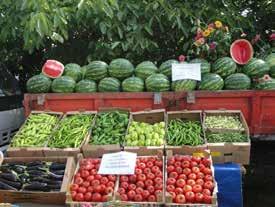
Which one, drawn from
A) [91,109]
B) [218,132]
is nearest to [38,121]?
[91,109]

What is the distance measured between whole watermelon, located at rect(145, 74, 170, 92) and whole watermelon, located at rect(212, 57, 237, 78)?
677 millimetres

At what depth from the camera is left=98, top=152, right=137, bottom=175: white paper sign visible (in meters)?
5.04

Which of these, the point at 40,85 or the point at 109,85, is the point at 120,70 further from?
the point at 40,85

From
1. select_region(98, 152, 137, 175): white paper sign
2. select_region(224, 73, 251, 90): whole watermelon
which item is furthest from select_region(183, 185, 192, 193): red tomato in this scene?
select_region(224, 73, 251, 90): whole watermelon

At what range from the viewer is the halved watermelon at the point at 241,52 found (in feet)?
21.9

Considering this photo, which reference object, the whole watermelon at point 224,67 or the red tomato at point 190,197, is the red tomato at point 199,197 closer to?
the red tomato at point 190,197

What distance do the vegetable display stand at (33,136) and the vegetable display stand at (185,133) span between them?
1.39 meters

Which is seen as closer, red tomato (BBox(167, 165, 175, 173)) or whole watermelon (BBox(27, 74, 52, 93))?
red tomato (BBox(167, 165, 175, 173))

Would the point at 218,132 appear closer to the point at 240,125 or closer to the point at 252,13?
the point at 240,125

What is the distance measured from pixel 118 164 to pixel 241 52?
8.71 ft

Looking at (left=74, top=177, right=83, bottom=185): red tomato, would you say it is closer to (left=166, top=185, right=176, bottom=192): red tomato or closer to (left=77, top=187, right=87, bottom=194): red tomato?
(left=77, top=187, right=87, bottom=194): red tomato

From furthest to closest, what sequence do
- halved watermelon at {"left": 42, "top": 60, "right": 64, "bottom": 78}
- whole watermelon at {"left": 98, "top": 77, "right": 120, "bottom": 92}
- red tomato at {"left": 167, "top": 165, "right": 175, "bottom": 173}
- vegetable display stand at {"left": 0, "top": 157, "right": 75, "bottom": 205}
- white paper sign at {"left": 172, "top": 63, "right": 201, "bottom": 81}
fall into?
halved watermelon at {"left": 42, "top": 60, "right": 64, "bottom": 78} < whole watermelon at {"left": 98, "top": 77, "right": 120, "bottom": 92} < white paper sign at {"left": 172, "top": 63, "right": 201, "bottom": 81} < red tomato at {"left": 167, "top": 165, "right": 175, "bottom": 173} < vegetable display stand at {"left": 0, "top": 157, "right": 75, "bottom": 205}

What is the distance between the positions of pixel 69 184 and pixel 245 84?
2614 mm

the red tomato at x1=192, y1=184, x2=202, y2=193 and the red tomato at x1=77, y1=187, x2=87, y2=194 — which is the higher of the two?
the red tomato at x1=192, y1=184, x2=202, y2=193
